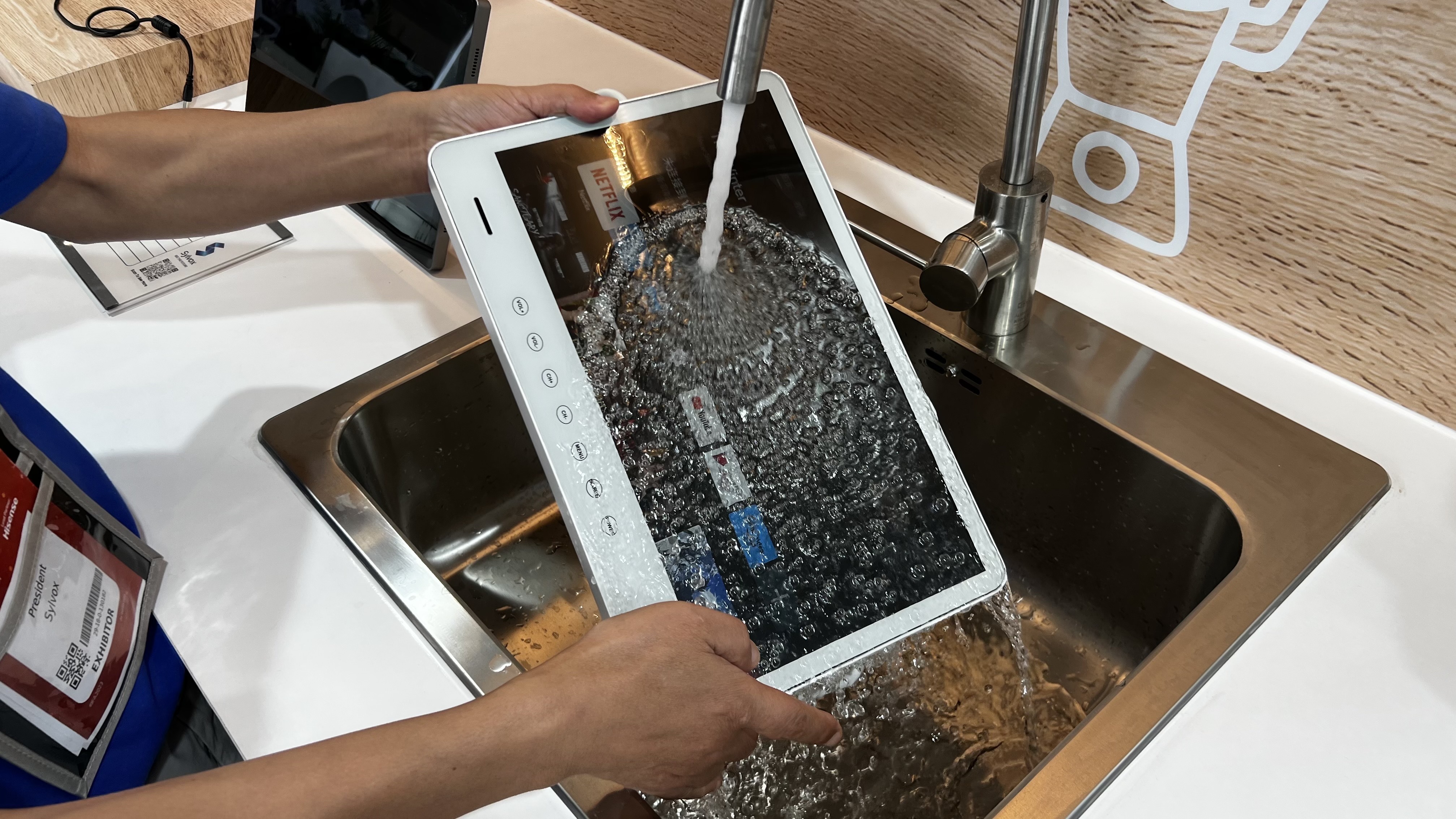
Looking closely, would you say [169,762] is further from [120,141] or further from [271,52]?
[271,52]

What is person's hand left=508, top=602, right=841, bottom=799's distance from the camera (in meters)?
0.47

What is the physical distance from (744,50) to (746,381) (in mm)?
226

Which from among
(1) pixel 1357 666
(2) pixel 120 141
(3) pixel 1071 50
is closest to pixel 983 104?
(3) pixel 1071 50

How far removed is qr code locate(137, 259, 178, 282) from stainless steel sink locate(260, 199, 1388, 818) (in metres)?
0.28

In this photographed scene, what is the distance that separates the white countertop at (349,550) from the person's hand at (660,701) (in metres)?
0.07

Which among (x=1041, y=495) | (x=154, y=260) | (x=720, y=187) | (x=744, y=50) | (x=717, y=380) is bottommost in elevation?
(x=154, y=260)

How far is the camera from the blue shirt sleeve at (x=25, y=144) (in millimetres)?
660

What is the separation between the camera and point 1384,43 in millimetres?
592

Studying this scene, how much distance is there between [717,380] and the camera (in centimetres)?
63

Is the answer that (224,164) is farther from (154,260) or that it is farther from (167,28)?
(167,28)

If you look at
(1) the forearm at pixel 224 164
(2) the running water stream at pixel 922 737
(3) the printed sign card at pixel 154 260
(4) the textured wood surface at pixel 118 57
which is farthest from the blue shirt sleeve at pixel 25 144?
(2) the running water stream at pixel 922 737

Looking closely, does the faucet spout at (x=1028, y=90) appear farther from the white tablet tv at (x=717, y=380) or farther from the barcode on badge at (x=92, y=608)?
the barcode on badge at (x=92, y=608)

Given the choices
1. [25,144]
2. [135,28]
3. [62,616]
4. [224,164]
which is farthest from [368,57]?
[62,616]

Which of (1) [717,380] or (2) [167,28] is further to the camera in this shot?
(2) [167,28]
